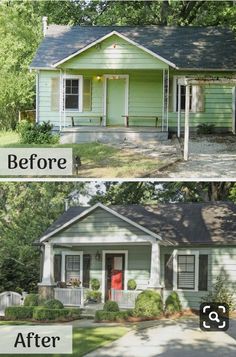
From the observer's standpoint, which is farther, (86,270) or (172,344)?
(86,270)

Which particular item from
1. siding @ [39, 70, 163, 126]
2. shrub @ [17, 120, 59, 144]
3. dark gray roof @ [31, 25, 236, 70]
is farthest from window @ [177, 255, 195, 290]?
dark gray roof @ [31, 25, 236, 70]

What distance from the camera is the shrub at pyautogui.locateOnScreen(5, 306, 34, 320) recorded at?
7316mm

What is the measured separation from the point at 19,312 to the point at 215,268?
222cm

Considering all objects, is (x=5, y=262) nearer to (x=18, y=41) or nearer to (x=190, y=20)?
(x=18, y=41)

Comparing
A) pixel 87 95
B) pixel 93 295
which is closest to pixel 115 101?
pixel 87 95

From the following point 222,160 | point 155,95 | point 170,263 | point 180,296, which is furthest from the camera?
point 155,95

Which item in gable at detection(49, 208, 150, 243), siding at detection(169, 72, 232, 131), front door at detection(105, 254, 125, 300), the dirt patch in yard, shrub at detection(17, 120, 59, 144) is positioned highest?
siding at detection(169, 72, 232, 131)

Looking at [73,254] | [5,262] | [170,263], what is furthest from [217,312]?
[5,262]

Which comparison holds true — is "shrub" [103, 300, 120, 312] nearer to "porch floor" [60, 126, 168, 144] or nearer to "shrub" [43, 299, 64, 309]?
"shrub" [43, 299, 64, 309]

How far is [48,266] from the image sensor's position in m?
7.61

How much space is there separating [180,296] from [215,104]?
5.59m

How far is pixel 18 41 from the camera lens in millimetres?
7074

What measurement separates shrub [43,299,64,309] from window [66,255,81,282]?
34 centimetres

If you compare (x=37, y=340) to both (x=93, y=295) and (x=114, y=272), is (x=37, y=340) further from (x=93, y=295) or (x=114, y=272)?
(x=114, y=272)
